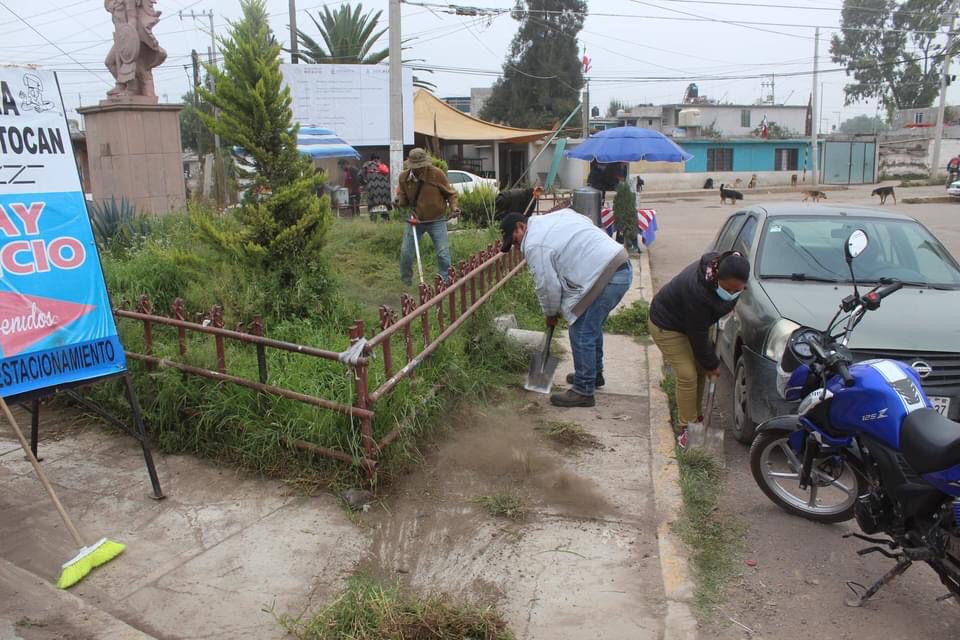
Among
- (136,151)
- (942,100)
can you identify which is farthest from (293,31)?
(942,100)

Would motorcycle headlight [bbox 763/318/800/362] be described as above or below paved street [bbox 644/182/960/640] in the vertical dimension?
above

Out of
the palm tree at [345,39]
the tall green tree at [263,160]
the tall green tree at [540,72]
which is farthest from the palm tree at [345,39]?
the tall green tree at [263,160]

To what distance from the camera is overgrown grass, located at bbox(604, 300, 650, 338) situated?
8.03m

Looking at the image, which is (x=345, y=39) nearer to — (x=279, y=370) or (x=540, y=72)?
(x=540, y=72)

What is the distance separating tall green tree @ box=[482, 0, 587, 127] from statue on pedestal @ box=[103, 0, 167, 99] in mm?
40780

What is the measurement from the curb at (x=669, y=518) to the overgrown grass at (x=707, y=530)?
0.15 feet

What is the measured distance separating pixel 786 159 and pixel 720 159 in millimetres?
4488

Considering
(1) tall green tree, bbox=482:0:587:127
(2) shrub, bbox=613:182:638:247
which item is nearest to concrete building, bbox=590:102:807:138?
(1) tall green tree, bbox=482:0:587:127

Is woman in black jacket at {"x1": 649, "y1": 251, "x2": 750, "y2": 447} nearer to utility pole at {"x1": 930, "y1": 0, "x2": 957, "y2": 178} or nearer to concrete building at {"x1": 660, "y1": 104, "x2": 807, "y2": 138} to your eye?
utility pole at {"x1": 930, "y1": 0, "x2": 957, "y2": 178}

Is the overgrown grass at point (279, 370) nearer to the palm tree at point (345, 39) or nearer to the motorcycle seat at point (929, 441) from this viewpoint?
the motorcycle seat at point (929, 441)

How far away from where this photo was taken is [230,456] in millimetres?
4688

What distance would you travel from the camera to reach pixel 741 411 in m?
5.28

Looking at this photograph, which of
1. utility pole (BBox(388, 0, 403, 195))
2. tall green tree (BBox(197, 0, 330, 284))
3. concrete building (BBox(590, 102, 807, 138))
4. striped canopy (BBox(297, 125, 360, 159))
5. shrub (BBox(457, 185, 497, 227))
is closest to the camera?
tall green tree (BBox(197, 0, 330, 284))

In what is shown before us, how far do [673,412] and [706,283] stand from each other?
1387 millimetres
